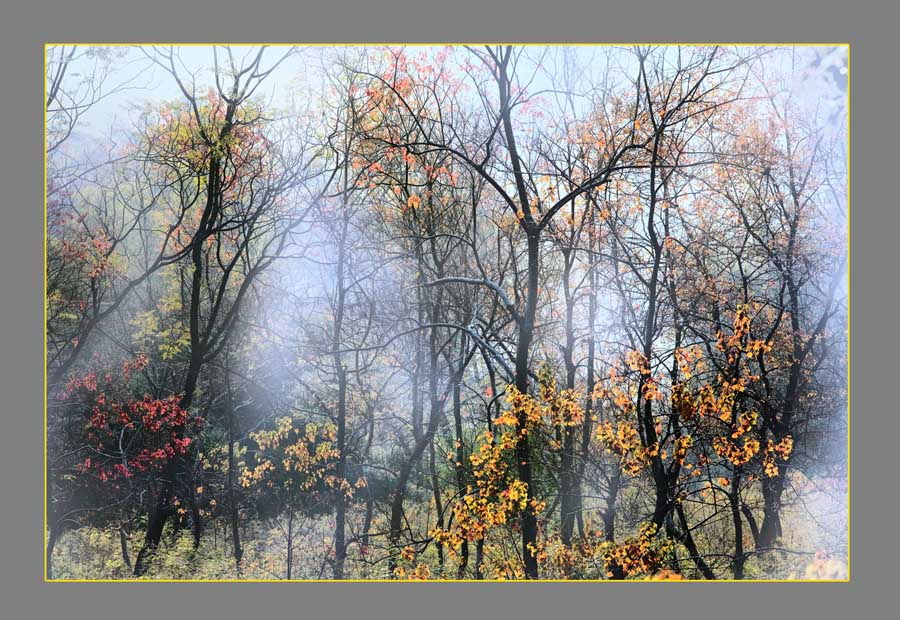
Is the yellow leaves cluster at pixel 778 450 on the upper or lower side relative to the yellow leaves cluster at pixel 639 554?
upper

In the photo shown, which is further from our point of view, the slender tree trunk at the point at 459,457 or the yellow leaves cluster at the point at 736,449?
the slender tree trunk at the point at 459,457

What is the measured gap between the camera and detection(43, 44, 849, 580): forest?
432 cm

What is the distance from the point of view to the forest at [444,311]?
170 inches

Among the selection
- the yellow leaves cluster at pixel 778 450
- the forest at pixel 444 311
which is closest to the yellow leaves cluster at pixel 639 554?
the forest at pixel 444 311

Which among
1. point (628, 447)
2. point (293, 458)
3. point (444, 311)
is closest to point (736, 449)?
point (628, 447)

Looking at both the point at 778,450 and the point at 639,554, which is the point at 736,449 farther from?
the point at 639,554

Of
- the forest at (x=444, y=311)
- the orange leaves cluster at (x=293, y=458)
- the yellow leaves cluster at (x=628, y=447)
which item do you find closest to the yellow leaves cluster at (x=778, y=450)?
the forest at (x=444, y=311)

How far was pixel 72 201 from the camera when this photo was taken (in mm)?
4555

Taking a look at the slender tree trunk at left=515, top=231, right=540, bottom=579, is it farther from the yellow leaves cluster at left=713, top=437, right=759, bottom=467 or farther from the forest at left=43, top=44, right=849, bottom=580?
the yellow leaves cluster at left=713, top=437, right=759, bottom=467

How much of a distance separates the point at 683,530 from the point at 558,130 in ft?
9.12

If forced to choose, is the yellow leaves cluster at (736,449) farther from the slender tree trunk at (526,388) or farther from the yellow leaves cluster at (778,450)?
the slender tree trunk at (526,388)

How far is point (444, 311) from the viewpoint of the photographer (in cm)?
459

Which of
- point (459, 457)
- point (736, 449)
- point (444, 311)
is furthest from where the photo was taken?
point (444, 311)

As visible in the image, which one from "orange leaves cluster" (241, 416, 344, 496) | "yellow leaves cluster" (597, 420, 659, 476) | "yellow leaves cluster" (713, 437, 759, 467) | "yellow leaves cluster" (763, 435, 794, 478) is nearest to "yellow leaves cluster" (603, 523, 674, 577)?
"yellow leaves cluster" (597, 420, 659, 476)
